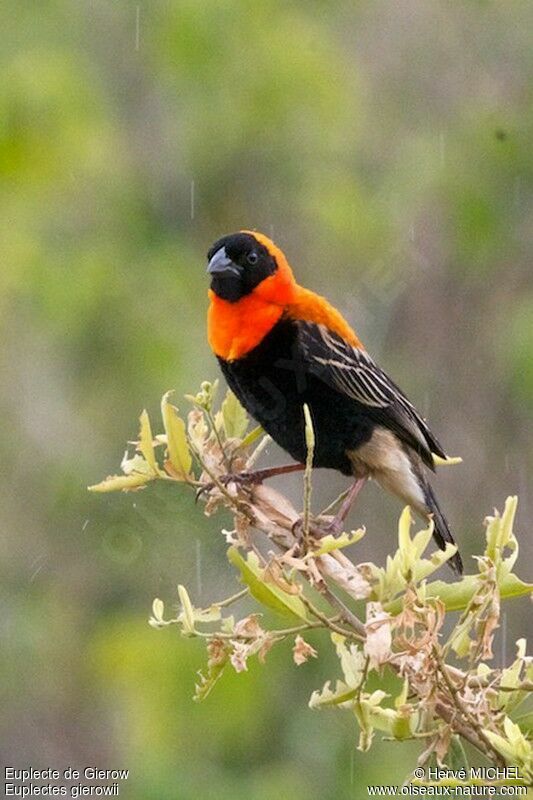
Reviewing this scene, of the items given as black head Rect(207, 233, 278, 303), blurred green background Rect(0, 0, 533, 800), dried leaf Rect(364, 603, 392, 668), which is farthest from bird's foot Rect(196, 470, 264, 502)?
blurred green background Rect(0, 0, 533, 800)

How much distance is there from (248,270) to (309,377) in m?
0.31

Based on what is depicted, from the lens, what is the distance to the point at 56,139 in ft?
23.2

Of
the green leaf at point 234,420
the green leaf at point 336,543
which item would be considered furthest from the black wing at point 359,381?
the green leaf at point 336,543

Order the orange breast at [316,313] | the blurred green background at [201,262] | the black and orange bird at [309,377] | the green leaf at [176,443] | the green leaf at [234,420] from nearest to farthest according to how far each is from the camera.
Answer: the green leaf at [176,443], the green leaf at [234,420], the black and orange bird at [309,377], the orange breast at [316,313], the blurred green background at [201,262]

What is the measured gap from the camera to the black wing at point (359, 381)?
11.5 ft

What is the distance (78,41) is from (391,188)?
6.72 feet

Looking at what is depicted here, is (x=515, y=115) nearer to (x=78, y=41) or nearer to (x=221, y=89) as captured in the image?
(x=221, y=89)

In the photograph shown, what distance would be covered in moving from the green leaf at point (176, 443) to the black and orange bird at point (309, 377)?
1440 mm

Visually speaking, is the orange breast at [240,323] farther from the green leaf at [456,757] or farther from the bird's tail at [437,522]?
the green leaf at [456,757]

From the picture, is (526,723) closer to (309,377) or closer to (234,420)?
(234,420)

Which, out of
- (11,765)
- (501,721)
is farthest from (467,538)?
(501,721)

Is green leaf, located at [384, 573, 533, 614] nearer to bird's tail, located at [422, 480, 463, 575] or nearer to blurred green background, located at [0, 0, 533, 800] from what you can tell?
bird's tail, located at [422, 480, 463, 575]

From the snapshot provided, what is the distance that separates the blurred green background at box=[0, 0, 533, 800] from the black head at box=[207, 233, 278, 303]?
275 centimetres

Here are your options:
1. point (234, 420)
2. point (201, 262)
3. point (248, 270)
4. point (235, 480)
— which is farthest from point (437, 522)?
point (201, 262)
